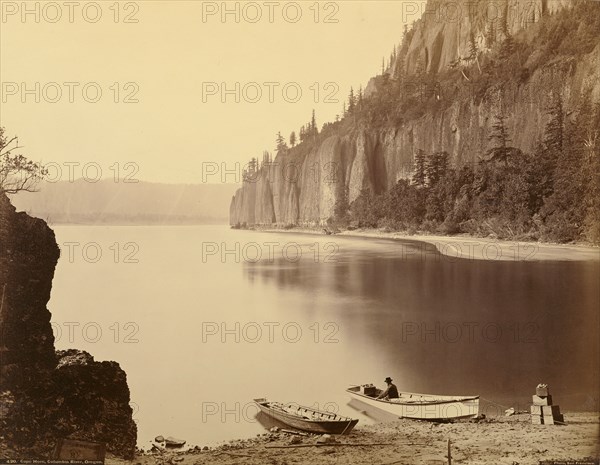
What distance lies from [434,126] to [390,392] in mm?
4751

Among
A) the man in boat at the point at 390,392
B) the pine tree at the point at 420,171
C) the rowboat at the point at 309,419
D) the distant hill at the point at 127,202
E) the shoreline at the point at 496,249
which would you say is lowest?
the rowboat at the point at 309,419

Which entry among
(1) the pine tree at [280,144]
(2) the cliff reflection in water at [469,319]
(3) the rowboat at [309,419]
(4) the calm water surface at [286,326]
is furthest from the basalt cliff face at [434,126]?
(3) the rowboat at [309,419]

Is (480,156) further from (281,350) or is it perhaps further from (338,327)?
(281,350)

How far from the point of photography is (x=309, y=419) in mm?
4840

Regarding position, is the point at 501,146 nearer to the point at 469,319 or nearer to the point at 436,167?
the point at 436,167

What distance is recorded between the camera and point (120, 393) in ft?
15.5

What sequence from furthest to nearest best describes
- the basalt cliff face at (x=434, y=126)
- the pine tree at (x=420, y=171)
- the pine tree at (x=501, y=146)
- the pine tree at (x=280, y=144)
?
1. the pine tree at (x=420, y=171)
2. the pine tree at (x=501, y=146)
3. the basalt cliff face at (x=434, y=126)
4. the pine tree at (x=280, y=144)

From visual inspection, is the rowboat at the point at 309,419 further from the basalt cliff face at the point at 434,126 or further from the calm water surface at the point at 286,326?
the basalt cliff face at the point at 434,126

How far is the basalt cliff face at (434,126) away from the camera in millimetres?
6297

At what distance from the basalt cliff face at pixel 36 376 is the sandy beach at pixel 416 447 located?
34cm

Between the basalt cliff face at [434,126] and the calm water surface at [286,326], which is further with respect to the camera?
the basalt cliff face at [434,126]

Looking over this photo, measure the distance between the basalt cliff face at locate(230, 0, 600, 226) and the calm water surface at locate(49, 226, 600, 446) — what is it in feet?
2.94

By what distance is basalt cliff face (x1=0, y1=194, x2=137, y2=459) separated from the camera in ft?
14.2

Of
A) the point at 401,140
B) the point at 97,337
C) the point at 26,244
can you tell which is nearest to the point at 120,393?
the point at 97,337
